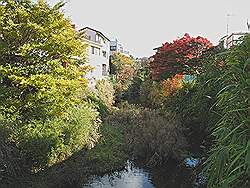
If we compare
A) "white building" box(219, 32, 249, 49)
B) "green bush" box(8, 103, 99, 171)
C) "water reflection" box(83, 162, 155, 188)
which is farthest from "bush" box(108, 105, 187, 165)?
"white building" box(219, 32, 249, 49)

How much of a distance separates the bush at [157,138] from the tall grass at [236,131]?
A: 8013 mm

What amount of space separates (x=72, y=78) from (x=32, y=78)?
55.6 inches

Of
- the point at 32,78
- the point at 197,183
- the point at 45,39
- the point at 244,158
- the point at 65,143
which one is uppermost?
the point at 45,39

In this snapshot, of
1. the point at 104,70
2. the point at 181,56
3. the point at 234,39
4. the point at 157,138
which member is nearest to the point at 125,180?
the point at 157,138

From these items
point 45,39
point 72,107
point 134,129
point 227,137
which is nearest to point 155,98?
point 134,129

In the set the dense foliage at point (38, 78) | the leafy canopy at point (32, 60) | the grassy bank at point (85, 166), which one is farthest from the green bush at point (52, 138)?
the leafy canopy at point (32, 60)

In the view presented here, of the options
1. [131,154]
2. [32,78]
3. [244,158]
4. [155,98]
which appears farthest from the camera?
[155,98]

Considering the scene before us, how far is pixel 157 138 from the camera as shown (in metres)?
11.9

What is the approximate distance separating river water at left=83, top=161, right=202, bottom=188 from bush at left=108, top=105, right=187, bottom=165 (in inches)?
19.1

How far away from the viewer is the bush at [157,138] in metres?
11.6

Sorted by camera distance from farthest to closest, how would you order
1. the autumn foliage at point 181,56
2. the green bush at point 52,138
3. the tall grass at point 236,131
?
the autumn foliage at point 181,56
the green bush at point 52,138
the tall grass at point 236,131

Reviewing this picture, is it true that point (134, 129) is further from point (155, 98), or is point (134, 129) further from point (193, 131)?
point (155, 98)

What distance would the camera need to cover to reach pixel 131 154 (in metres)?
12.2

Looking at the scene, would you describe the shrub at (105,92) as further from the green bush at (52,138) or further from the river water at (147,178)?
the green bush at (52,138)
